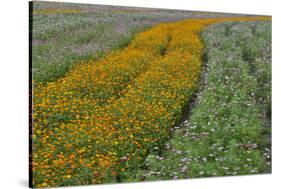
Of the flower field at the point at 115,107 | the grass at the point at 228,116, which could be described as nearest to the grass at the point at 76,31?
the flower field at the point at 115,107

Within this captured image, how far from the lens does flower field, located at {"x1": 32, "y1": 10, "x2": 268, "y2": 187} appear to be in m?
6.48

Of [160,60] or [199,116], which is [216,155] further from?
[160,60]

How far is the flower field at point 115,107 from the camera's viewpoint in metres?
6.48

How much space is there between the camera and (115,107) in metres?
7.12

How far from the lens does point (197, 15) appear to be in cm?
776

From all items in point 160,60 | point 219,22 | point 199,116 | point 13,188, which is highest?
point 219,22

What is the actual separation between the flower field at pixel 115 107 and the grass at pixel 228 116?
189 mm

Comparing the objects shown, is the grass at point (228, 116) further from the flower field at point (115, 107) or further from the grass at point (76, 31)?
the grass at point (76, 31)

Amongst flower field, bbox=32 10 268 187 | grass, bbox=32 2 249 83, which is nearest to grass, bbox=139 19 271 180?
flower field, bbox=32 10 268 187

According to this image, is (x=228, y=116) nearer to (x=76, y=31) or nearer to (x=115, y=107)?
(x=115, y=107)

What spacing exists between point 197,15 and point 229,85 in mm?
1195

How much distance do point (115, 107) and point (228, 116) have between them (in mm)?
1761

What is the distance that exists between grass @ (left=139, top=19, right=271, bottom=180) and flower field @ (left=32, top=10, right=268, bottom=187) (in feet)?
0.62

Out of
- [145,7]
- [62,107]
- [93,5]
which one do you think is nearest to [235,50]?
[145,7]
